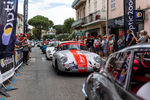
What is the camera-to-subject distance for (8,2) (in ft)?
19.7

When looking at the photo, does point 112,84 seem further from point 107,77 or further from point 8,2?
point 8,2

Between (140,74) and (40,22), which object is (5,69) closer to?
(140,74)

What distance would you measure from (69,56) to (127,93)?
19.3ft

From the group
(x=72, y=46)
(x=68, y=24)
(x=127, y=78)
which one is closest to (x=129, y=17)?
(x=72, y=46)

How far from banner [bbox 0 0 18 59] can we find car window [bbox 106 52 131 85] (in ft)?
11.9

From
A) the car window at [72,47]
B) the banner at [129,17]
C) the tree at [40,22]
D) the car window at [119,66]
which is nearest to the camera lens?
the car window at [119,66]

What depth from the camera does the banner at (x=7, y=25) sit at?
5.74 m

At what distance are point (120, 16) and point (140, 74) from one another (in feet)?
61.5

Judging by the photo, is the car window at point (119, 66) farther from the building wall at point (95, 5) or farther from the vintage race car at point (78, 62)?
the building wall at point (95, 5)

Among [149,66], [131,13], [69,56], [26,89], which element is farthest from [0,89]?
[131,13]

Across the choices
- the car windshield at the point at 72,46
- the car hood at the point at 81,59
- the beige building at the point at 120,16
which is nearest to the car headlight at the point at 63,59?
the car hood at the point at 81,59

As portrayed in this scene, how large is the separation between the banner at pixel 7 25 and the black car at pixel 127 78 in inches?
143

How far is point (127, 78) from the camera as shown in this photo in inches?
90.7

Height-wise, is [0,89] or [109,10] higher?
[109,10]
